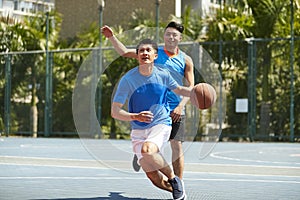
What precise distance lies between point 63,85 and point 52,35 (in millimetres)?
4673

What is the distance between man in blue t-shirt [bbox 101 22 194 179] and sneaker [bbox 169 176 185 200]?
2.19 ft

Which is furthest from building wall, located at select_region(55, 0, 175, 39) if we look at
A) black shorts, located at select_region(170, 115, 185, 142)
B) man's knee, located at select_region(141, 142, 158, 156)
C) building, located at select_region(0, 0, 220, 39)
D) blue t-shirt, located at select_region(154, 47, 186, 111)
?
man's knee, located at select_region(141, 142, 158, 156)

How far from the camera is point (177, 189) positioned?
6.99 m

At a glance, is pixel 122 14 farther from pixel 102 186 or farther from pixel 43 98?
pixel 102 186

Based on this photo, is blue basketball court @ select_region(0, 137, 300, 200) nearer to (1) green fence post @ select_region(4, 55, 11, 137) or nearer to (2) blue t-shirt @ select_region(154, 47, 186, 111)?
(2) blue t-shirt @ select_region(154, 47, 186, 111)

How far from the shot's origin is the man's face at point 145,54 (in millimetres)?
6680

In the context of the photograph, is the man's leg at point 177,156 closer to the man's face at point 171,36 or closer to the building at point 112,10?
the man's face at point 171,36

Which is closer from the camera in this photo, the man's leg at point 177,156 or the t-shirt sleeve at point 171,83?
the t-shirt sleeve at point 171,83

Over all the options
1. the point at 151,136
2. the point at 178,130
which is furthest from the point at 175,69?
the point at 151,136

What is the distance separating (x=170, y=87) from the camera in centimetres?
686

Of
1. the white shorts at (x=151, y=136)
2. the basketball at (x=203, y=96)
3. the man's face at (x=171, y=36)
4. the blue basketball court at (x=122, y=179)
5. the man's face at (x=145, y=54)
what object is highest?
the man's face at (x=171, y=36)

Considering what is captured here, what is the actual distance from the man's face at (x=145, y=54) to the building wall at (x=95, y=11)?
27.1 m

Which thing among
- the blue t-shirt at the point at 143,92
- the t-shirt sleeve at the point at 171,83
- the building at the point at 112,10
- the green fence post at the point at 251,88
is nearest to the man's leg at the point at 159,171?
the blue t-shirt at the point at 143,92

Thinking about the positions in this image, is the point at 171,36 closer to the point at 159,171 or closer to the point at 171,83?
the point at 171,83
